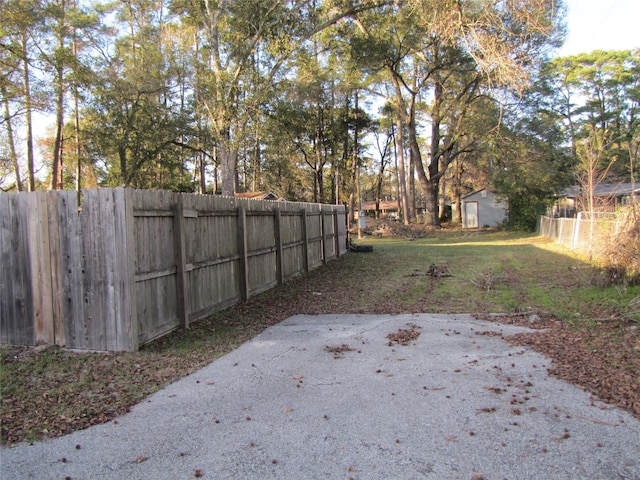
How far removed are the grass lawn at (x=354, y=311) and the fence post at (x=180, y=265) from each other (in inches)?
12.0

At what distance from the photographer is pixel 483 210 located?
4106 centimetres

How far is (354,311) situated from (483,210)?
3578 cm

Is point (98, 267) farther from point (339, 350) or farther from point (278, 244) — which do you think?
point (278, 244)

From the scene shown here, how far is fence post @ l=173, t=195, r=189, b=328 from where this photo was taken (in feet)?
21.9

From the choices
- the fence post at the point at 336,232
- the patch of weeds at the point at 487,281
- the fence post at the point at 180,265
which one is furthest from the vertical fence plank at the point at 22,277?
the fence post at the point at 336,232

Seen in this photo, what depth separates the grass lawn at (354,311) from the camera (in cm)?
407

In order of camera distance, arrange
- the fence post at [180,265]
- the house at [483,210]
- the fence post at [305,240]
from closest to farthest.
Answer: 1. the fence post at [180,265]
2. the fence post at [305,240]
3. the house at [483,210]

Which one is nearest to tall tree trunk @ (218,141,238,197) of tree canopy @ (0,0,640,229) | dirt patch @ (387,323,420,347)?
tree canopy @ (0,0,640,229)

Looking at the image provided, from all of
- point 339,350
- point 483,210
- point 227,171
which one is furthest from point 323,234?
point 483,210

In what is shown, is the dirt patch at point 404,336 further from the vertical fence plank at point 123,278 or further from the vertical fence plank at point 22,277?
the vertical fence plank at point 22,277

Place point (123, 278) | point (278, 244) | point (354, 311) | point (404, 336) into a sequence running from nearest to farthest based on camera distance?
point (123, 278) < point (404, 336) < point (354, 311) < point (278, 244)

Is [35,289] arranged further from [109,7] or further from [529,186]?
[529,186]

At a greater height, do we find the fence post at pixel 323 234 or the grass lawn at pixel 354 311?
the fence post at pixel 323 234

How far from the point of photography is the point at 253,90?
Result: 20234 millimetres
